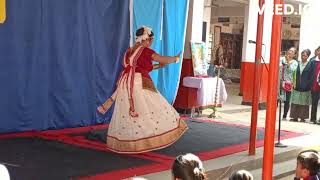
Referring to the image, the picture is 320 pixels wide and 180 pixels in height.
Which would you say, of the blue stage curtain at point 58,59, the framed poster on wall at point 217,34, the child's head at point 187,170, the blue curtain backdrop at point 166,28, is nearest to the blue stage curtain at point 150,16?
the blue curtain backdrop at point 166,28

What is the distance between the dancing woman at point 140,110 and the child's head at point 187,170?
10.1ft

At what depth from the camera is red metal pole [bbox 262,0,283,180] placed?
10.2 ft

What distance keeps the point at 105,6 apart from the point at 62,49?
41.7 inches

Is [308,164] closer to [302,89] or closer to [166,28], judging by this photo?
[166,28]

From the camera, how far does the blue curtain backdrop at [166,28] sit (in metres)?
8.30

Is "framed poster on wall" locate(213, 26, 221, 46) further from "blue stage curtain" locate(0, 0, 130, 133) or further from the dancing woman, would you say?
the dancing woman

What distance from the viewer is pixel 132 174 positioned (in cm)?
486

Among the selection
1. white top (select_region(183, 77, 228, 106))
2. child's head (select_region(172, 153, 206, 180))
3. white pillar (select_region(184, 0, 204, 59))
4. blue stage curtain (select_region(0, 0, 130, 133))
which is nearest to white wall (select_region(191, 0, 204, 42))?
white pillar (select_region(184, 0, 204, 59))

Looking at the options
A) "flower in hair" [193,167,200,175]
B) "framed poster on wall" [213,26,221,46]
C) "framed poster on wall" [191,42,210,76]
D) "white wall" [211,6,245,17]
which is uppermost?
"white wall" [211,6,245,17]

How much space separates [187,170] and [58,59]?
4.82m

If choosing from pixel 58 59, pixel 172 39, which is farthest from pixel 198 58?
pixel 58 59

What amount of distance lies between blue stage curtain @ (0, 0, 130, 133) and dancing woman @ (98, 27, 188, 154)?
142 centimetres

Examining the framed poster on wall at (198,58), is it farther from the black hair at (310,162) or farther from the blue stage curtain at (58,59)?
the black hair at (310,162)

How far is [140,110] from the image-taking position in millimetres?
5750
